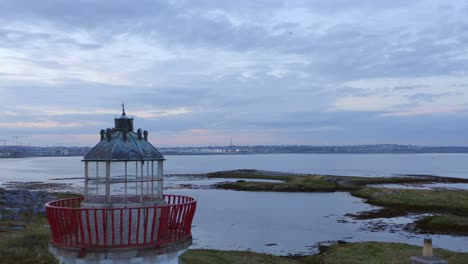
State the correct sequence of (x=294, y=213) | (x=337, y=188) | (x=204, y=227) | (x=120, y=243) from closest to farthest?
(x=120, y=243) → (x=204, y=227) → (x=294, y=213) → (x=337, y=188)

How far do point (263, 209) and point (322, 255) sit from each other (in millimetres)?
25617

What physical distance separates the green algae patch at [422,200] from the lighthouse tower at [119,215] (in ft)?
150

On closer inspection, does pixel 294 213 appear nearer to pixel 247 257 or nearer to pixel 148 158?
pixel 247 257

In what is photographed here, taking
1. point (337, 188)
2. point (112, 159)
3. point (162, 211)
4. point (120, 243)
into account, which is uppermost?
point (112, 159)

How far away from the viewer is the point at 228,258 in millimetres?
24469

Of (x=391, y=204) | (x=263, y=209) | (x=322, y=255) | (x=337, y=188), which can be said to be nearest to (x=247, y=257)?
(x=322, y=255)

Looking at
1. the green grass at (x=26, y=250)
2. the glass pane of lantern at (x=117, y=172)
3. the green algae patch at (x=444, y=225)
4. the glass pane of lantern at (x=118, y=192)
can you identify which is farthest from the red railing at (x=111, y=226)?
the green algae patch at (x=444, y=225)

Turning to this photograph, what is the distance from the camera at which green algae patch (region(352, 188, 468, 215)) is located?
50.5m

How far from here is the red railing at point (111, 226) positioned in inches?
351

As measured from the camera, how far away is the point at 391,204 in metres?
55.2

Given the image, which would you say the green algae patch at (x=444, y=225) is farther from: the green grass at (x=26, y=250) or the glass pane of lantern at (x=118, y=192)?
the glass pane of lantern at (x=118, y=192)

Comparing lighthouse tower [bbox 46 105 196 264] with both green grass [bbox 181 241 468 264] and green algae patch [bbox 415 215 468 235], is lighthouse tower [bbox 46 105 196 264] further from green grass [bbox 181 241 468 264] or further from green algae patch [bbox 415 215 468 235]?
green algae patch [bbox 415 215 468 235]

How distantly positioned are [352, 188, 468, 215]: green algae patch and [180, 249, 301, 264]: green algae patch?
30368mm

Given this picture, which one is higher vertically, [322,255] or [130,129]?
[130,129]
